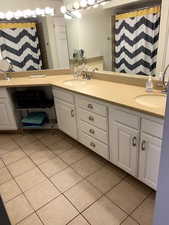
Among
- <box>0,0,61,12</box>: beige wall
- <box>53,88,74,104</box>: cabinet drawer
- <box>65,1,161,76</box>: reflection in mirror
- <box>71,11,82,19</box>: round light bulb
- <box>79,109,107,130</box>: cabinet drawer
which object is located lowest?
<box>79,109,107,130</box>: cabinet drawer

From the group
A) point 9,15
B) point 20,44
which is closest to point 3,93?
point 20,44

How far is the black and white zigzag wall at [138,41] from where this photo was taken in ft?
5.63

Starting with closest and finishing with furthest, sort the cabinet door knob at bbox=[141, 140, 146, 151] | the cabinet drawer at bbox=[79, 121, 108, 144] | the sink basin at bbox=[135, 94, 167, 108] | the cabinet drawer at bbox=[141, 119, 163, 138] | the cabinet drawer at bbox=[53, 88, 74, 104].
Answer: the cabinet drawer at bbox=[141, 119, 163, 138] → the cabinet door knob at bbox=[141, 140, 146, 151] → the sink basin at bbox=[135, 94, 167, 108] → the cabinet drawer at bbox=[79, 121, 108, 144] → the cabinet drawer at bbox=[53, 88, 74, 104]

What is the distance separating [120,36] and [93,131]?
1.17m

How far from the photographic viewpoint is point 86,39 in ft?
8.01

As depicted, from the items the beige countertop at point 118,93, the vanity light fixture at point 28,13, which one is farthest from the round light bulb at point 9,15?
the beige countertop at point 118,93

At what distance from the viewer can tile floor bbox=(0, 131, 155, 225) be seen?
143 cm

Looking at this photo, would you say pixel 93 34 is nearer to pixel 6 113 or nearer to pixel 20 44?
pixel 20 44

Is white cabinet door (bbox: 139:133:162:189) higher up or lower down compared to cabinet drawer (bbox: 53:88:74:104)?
lower down

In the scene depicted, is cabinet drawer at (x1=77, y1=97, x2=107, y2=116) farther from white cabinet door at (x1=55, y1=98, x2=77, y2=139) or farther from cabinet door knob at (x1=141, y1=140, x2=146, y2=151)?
cabinet door knob at (x1=141, y1=140, x2=146, y2=151)

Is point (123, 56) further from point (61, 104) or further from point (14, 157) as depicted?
point (14, 157)

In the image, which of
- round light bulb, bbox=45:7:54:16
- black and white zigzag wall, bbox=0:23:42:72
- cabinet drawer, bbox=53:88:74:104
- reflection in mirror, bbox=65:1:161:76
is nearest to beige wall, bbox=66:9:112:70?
reflection in mirror, bbox=65:1:161:76

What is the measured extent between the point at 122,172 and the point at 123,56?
1.36 m

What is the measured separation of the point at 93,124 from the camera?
1.91m
